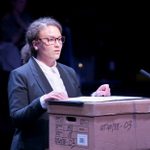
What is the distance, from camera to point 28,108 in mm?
2854

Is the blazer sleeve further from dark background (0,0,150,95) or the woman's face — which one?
dark background (0,0,150,95)

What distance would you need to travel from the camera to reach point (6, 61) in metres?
4.55

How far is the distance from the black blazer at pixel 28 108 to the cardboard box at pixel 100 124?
0.30 m

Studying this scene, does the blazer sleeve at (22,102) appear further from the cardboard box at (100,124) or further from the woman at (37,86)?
the cardboard box at (100,124)

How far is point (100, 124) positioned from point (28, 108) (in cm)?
55

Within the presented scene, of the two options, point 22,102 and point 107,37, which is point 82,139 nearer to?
point 22,102

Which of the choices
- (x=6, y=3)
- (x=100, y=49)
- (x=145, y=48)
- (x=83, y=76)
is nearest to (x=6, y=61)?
(x=6, y=3)

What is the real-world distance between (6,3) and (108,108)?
2718 mm

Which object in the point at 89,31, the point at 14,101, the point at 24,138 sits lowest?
the point at 24,138

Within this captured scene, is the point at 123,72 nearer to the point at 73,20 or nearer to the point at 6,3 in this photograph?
the point at 73,20

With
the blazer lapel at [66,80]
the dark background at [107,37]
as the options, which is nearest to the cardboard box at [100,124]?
the blazer lapel at [66,80]

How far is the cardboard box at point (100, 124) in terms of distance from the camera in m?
2.44

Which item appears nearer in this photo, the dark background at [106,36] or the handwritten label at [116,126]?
the handwritten label at [116,126]

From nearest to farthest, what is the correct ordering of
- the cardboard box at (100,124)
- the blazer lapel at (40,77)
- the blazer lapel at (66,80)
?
the cardboard box at (100,124) < the blazer lapel at (40,77) < the blazer lapel at (66,80)
